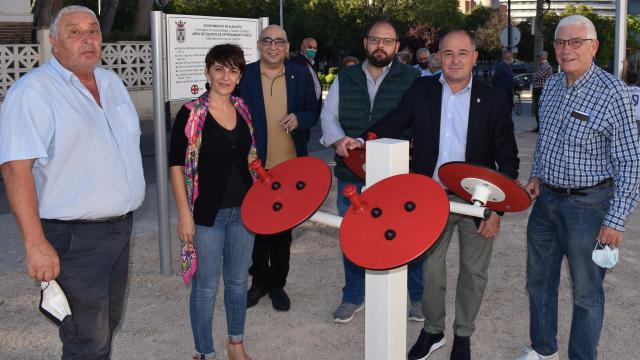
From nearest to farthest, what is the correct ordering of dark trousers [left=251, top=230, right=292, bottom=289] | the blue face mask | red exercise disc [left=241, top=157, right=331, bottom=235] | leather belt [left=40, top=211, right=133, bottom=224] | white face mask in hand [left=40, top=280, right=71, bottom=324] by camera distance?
red exercise disc [left=241, top=157, right=331, bottom=235], white face mask in hand [left=40, top=280, right=71, bottom=324], leather belt [left=40, top=211, right=133, bottom=224], dark trousers [left=251, top=230, right=292, bottom=289], the blue face mask

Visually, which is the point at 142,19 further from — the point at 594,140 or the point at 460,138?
the point at 594,140

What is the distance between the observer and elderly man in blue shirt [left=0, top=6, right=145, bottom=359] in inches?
104

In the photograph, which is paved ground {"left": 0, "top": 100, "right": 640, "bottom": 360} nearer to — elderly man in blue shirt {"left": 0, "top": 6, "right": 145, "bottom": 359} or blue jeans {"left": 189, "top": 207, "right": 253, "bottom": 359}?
blue jeans {"left": 189, "top": 207, "right": 253, "bottom": 359}

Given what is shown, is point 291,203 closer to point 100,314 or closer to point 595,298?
point 100,314

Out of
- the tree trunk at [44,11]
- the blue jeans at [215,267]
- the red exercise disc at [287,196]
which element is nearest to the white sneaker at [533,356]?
the blue jeans at [215,267]

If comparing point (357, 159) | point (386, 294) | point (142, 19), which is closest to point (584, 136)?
point (357, 159)

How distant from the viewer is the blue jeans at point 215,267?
3533mm

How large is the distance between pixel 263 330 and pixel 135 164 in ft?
5.94

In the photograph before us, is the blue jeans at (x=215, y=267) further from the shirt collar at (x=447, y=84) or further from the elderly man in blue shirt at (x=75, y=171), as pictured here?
the shirt collar at (x=447, y=84)

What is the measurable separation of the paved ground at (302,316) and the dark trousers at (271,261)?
0.16m

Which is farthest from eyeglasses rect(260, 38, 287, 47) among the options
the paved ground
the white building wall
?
the white building wall

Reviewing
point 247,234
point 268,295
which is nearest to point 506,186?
point 247,234

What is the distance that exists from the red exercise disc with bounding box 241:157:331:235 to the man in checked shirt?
1.38 meters

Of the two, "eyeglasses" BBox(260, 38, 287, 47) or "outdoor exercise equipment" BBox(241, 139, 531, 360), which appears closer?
"outdoor exercise equipment" BBox(241, 139, 531, 360)
